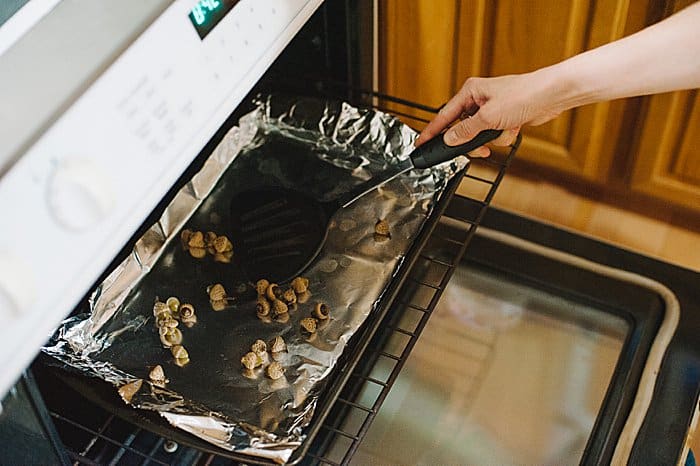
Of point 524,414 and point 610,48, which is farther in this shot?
point 524,414

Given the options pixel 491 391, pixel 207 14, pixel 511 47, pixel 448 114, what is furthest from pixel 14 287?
pixel 511 47

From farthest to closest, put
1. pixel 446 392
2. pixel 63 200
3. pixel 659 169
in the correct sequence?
pixel 659 169, pixel 446 392, pixel 63 200

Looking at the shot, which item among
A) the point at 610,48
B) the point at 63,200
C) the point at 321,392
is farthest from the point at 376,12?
the point at 63,200

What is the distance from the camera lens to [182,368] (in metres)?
0.79

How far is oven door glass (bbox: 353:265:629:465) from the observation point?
0.90m

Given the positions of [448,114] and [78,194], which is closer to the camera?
[78,194]

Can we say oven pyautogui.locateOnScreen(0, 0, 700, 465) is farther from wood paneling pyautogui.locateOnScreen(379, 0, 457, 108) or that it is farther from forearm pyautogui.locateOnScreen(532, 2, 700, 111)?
forearm pyautogui.locateOnScreen(532, 2, 700, 111)

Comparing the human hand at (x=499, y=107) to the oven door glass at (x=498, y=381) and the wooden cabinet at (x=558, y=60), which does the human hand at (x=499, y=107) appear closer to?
the wooden cabinet at (x=558, y=60)

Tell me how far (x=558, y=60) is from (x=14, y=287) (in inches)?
28.7

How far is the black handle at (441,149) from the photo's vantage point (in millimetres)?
Result: 804

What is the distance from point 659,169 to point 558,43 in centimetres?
22

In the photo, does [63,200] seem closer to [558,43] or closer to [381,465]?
[381,465]

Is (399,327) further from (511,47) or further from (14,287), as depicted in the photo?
(14,287)

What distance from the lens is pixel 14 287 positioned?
0.49 m
